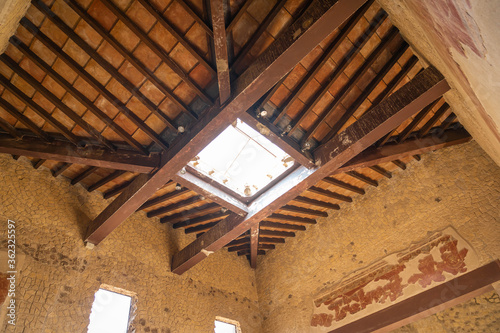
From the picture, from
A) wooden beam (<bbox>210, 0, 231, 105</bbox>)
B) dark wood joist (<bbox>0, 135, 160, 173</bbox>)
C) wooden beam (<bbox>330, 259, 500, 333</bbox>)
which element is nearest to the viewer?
wooden beam (<bbox>210, 0, 231, 105</bbox>)

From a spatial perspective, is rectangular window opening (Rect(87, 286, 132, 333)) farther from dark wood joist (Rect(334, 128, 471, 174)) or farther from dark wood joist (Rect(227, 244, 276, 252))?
dark wood joist (Rect(334, 128, 471, 174))

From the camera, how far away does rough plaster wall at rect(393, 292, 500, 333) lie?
587 cm

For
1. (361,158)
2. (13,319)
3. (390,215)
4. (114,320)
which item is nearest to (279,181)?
(361,158)

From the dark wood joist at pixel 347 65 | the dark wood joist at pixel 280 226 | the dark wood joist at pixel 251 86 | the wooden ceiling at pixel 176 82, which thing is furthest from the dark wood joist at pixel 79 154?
the dark wood joist at pixel 280 226

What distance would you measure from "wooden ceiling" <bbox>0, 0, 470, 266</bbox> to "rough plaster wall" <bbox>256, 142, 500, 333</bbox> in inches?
31.3

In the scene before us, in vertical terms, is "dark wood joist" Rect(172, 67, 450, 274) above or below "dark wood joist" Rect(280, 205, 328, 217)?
below

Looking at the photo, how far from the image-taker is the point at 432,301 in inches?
245

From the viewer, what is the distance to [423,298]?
6.37 metres

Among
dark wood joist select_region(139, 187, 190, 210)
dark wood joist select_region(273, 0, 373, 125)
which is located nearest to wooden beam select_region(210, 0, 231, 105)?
dark wood joist select_region(273, 0, 373, 125)

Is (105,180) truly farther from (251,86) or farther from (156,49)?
(251,86)

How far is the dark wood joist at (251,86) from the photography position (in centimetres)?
401

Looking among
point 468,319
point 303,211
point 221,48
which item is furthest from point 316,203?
point 221,48

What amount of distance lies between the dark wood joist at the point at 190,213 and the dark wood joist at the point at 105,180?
177 cm

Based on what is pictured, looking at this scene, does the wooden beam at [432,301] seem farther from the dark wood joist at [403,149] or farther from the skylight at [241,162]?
the skylight at [241,162]
